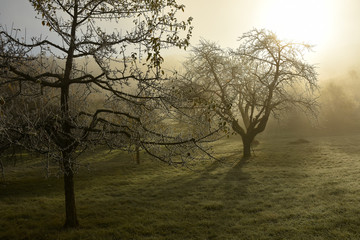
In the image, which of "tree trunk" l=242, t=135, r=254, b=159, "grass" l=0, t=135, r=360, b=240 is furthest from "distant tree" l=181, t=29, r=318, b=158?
"grass" l=0, t=135, r=360, b=240

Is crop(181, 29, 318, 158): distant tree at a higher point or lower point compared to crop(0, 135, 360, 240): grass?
higher

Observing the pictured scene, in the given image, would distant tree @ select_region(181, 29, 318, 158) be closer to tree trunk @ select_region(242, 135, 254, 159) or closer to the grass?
tree trunk @ select_region(242, 135, 254, 159)

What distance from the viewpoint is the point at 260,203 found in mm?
10531

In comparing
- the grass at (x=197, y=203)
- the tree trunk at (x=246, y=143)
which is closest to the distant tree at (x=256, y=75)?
the tree trunk at (x=246, y=143)

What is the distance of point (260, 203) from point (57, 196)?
398 inches

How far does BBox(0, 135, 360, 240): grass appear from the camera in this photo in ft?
26.4

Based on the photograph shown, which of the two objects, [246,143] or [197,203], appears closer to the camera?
[197,203]

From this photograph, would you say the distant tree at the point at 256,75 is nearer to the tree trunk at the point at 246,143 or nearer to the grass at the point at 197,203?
the tree trunk at the point at 246,143

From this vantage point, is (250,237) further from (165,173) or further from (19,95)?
(165,173)

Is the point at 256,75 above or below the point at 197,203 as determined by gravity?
above

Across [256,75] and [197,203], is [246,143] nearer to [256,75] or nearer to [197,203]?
[256,75]

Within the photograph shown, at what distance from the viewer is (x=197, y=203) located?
10898mm

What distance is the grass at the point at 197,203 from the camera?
8.04 metres

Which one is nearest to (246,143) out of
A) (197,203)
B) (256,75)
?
(256,75)
